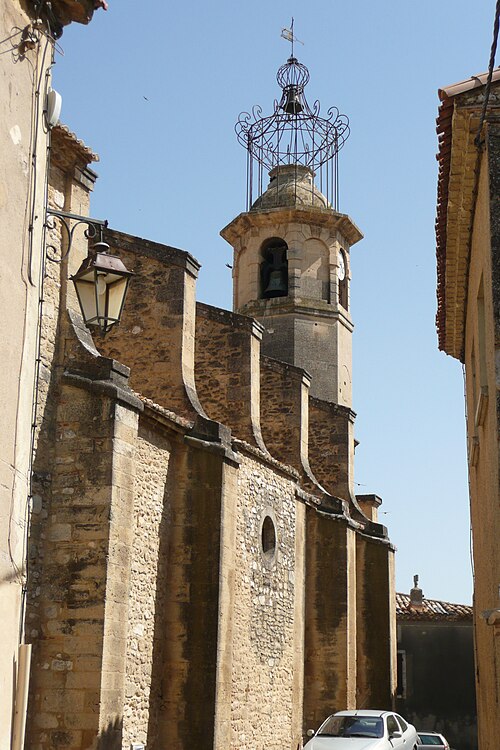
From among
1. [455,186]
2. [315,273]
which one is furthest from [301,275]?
[455,186]

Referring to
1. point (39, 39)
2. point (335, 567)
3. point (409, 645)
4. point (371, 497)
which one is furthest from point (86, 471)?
point (409, 645)

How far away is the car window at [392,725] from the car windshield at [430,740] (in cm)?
761

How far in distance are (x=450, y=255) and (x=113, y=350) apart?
6.72 metres

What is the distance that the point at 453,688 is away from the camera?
1208 inches

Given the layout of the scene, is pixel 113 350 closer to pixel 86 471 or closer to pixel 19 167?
pixel 86 471

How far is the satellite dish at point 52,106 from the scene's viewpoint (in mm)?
8188

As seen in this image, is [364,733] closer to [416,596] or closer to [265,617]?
[265,617]

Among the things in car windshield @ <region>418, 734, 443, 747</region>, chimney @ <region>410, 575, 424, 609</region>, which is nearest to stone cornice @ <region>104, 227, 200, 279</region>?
car windshield @ <region>418, 734, 443, 747</region>

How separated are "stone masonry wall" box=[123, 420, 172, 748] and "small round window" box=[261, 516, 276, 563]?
11.7ft

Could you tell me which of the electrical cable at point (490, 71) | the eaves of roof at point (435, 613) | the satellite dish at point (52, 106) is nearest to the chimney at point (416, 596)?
the eaves of roof at point (435, 613)

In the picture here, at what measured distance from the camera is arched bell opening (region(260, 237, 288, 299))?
29.6m

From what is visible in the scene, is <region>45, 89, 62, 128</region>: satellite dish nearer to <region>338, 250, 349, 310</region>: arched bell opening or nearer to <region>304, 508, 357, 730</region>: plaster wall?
<region>304, 508, 357, 730</region>: plaster wall

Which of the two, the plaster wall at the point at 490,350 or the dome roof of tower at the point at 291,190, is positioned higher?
the dome roof of tower at the point at 291,190

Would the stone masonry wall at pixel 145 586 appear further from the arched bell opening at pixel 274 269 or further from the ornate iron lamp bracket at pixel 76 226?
the arched bell opening at pixel 274 269
